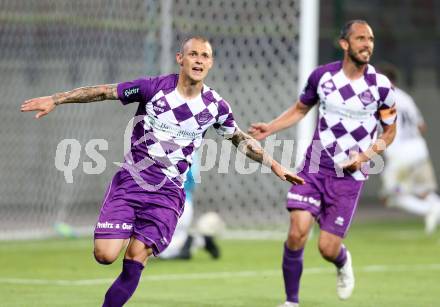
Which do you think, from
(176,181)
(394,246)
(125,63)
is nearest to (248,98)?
(125,63)

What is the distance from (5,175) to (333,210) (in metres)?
7.77

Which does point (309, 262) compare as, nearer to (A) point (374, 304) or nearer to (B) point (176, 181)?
(A) point (374, 304)

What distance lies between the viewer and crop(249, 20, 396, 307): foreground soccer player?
10.1m

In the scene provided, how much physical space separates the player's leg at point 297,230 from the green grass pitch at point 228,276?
0.36m

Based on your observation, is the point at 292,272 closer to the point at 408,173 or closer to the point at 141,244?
the point at 141,244

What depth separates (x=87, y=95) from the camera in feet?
28.3

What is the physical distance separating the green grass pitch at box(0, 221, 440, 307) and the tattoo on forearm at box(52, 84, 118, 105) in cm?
209

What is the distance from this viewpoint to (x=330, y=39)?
2212cm

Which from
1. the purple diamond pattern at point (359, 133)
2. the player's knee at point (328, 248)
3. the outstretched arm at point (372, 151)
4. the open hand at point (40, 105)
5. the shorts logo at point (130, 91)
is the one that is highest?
the open hand at point (40, 105)

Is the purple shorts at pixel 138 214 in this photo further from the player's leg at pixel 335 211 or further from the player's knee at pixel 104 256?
the player's leg at pixel 335 211

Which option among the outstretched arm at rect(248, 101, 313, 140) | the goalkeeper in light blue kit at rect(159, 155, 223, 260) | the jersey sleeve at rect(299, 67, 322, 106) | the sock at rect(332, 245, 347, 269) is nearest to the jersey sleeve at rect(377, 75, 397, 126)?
the jersey sleeve at rect(299, 67, 322, 106)

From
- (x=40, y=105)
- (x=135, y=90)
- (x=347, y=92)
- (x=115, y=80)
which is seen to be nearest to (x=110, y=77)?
(x=115, y=80)

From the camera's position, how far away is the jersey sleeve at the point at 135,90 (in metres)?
8.75

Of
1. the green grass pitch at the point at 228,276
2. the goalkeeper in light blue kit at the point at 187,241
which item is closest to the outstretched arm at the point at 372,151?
the green grass pitch at the point at 228,276
